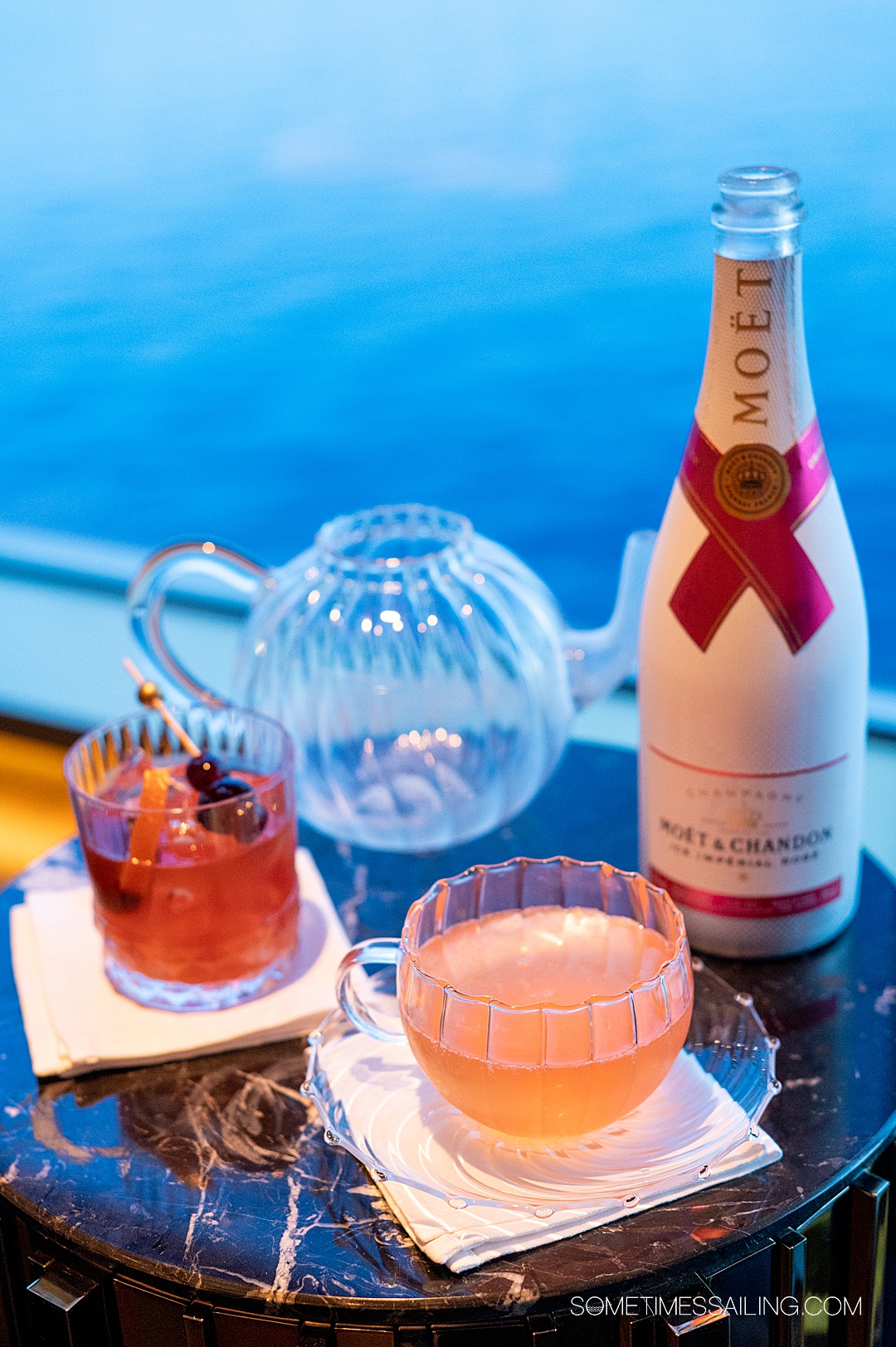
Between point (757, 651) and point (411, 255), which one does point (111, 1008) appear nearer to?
point (757, 651)

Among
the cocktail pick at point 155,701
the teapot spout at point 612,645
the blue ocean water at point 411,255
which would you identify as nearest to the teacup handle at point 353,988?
the cocktail pick at point 155,701

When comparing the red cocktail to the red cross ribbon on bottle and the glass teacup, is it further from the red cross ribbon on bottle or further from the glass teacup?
the red cross ribbon on bottle

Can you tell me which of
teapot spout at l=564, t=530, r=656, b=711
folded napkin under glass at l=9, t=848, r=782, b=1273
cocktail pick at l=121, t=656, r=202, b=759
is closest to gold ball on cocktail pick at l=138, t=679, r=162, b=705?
cocktail pick at l=121, t=656, r=202, b=759

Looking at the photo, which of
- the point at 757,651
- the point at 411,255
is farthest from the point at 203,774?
the point at 411,255

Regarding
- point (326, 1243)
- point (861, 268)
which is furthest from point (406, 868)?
point (861, 268)

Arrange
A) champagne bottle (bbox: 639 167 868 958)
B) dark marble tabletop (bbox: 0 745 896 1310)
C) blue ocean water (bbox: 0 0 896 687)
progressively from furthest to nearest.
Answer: blue ocean water (bbox: 0 0 896 687) → champagne bottle (bbox: 639 167 868 958) → dark marble tabletop (bbox: 0 745 896 1310)

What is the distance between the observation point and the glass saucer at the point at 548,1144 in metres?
0.50

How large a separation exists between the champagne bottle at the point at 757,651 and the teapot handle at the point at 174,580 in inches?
9.7

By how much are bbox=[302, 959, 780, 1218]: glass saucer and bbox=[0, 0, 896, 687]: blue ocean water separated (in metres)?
0.41

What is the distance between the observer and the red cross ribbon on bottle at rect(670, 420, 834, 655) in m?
0.59

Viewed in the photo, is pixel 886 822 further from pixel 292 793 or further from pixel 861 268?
pixel 292 793

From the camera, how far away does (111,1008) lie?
0.62 meters

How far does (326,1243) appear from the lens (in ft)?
1.62

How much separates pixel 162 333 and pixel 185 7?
372 millimetres
